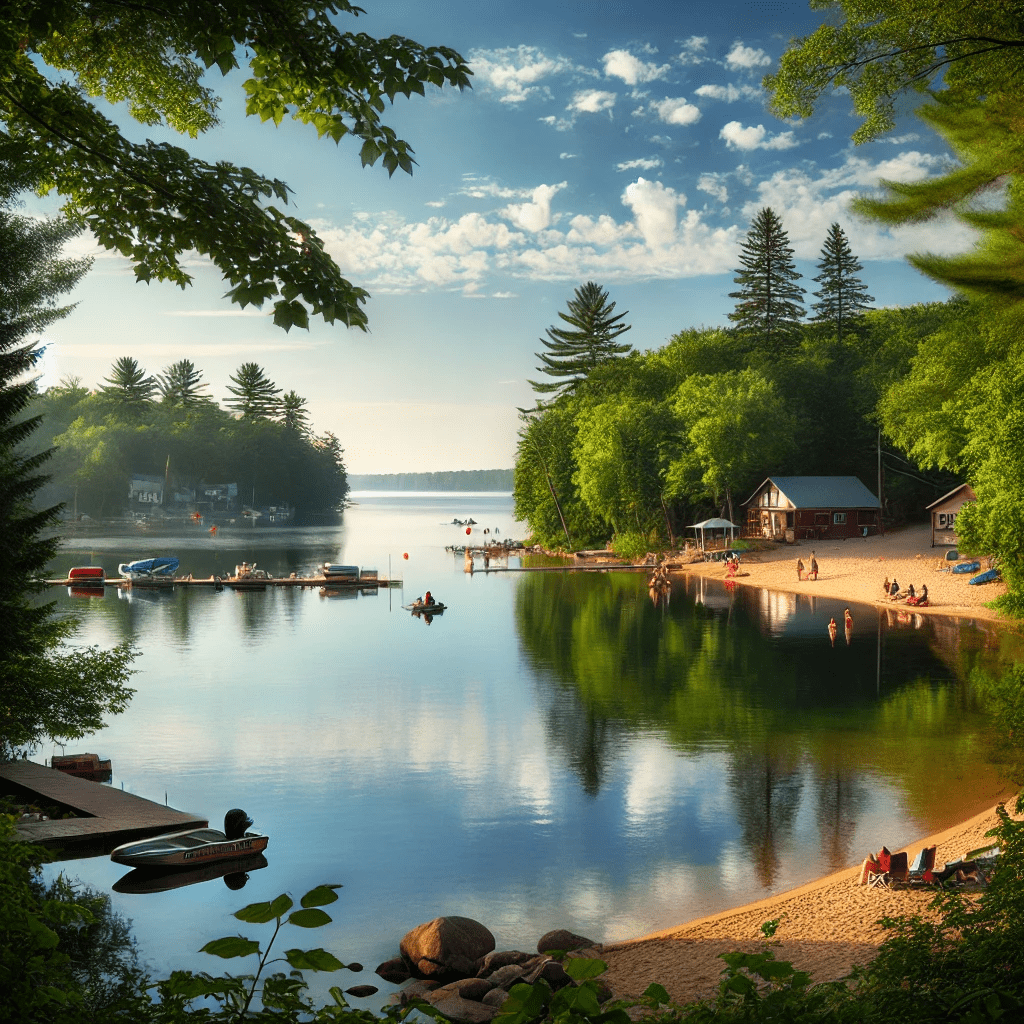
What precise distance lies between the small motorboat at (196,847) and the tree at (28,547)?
161 inches

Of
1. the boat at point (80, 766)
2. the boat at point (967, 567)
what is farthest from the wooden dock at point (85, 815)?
Result: the boat at point (967, 567)

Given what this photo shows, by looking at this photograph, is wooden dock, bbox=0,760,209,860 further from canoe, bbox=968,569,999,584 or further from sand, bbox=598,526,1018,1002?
canoe, bbox=968,569,999,584

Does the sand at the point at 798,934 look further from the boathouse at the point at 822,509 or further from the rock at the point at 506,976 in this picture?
the boathouse at the point at 822,509

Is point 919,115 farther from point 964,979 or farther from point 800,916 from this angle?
point 800,916

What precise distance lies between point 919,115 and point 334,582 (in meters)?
58.7

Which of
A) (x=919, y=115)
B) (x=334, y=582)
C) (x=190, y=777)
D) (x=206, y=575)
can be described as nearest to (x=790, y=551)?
(x=334, y=582)

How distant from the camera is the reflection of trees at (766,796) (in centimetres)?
1819

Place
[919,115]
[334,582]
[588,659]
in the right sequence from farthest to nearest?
[334,582] → [588,659] → [919,115]

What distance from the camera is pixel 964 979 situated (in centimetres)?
499

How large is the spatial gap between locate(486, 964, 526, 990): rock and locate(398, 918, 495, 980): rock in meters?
0.71

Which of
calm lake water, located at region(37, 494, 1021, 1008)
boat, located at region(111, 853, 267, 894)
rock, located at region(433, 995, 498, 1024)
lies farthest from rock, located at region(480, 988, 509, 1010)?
boat, located at region(111, 853, 267, 894)

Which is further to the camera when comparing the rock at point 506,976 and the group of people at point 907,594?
the group of people at point 907,594

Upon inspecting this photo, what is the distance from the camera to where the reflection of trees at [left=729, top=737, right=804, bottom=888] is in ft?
59.7

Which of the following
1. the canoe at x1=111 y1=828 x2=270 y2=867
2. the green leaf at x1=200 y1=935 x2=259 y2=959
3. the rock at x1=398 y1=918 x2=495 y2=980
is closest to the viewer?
the green leaf at x1=200 y1=935 x2=259 y2=959
